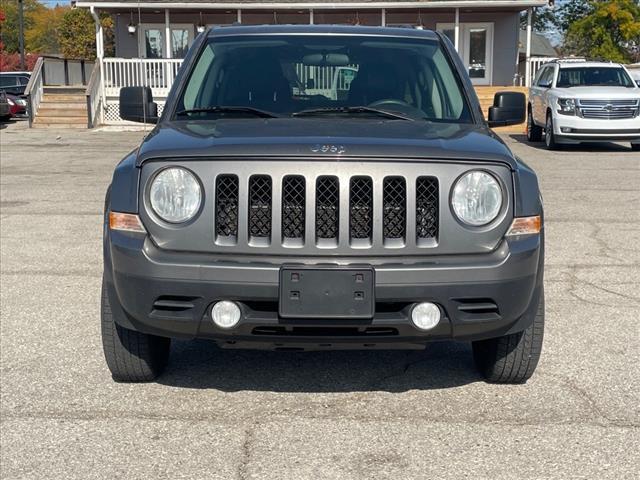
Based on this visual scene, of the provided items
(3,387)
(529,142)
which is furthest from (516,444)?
(529,142)

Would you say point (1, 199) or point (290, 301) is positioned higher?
point (290, 301)

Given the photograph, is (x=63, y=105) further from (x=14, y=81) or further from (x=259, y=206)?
(x=259, y=206)

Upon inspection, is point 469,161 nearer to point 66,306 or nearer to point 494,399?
point 494,399

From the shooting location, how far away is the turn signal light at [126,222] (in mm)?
3934

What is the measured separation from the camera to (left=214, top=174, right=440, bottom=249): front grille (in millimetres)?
3824

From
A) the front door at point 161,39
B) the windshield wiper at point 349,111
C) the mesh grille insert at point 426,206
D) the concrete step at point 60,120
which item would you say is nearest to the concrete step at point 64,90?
the concrete step at point 60,120

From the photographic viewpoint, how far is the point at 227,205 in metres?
3.90

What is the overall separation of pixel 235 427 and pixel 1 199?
858 centimetres

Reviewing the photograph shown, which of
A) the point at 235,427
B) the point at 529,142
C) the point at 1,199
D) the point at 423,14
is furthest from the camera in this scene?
the point at 423,14

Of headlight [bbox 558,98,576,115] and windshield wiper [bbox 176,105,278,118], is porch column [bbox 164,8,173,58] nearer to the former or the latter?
headlight [bbox 558,98,576,115]

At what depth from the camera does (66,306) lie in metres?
6.21

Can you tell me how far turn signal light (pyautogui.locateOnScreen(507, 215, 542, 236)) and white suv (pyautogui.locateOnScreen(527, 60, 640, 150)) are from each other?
14912 mm

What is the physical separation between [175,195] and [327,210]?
66 cm

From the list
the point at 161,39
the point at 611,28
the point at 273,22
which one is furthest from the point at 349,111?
the point at 611,28
